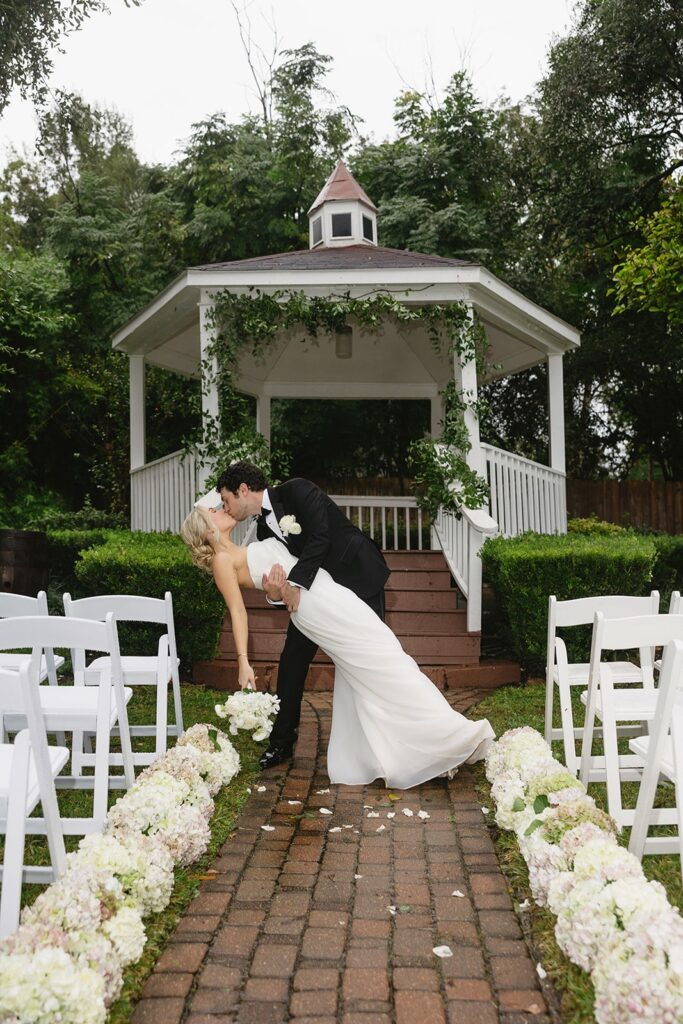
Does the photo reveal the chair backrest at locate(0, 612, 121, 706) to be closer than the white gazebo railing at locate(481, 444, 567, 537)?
Yes

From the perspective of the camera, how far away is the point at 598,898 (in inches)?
110

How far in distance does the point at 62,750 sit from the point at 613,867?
6.65 ft

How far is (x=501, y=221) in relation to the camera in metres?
18.1

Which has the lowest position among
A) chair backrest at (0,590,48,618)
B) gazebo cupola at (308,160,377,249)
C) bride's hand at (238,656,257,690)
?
bride's hand at (238,656,257,690)

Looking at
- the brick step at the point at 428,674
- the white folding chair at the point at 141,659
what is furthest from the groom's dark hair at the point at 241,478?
the brick step at the point at 428,674

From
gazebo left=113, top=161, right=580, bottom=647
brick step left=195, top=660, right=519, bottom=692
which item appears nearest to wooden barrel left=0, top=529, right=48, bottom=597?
gazebo left=113, top=161, right=580, bottom=647

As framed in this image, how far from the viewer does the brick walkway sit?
110 inches

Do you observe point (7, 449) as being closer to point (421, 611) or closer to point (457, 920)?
point (421, 611)

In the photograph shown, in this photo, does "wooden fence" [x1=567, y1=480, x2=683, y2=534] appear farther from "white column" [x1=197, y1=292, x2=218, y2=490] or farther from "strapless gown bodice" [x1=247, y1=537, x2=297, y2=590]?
"strapless gown bodice" [x1=247, y1=537, x2=297, y2=590]

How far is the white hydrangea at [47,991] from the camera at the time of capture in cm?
232

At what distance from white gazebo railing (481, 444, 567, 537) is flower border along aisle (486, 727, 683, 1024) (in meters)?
5.44

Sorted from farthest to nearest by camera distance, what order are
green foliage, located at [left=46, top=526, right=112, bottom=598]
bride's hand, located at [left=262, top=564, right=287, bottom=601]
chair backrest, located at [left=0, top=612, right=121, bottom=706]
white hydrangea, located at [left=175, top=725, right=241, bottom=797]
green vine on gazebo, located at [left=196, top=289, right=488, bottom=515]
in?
green foliage, located at [left=46, top=526, right=112, bottom=598] < green vine on gazebo, located at [left=196, top=289, right=488, bottom=515] < bride's hand, located at [left=262, top=564, right=287, bottom=601] < white hydrangea, located at [left=175, top=725, right=241, bottom=797] < chair backrest, located at [left=0, top=612, right=121, bottom=706]

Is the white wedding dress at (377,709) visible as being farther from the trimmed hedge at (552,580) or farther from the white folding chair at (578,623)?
the trimmed hedge at (552,580)

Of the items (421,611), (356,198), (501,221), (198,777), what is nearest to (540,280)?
(501,221)
